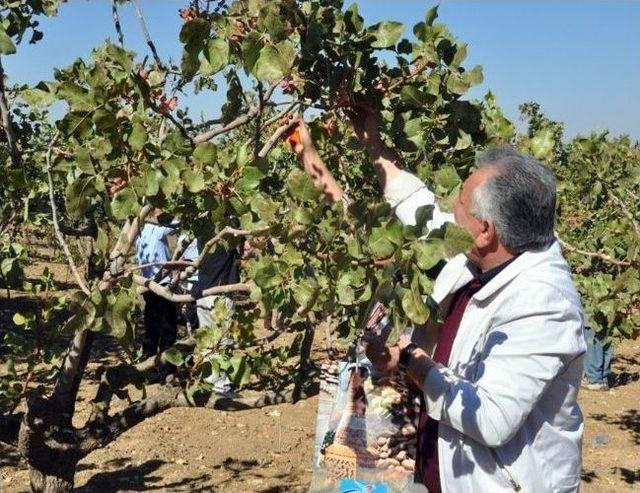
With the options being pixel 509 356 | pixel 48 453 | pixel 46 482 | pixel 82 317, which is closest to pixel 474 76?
pixel 509 356

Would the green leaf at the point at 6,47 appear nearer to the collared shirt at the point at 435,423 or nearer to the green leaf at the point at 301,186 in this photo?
the green leaf at the point at 301,186

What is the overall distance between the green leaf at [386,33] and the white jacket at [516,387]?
0.63m

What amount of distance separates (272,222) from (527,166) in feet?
1.98

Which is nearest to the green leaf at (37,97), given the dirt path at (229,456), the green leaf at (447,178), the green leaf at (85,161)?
the green leaf at (85,161)

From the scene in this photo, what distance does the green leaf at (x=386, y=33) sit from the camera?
2031mm

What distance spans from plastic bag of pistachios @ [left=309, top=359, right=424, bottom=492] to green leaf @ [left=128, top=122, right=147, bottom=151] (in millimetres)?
756

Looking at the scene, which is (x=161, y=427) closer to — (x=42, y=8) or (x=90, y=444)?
(x=90, y=444)

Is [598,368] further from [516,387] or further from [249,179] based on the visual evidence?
[249,179]

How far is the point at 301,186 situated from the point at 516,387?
0.63 metres

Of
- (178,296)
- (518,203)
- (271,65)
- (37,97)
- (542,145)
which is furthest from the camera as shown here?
(178,296)

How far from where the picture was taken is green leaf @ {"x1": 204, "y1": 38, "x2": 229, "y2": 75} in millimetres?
1706

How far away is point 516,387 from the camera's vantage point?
1.73 m

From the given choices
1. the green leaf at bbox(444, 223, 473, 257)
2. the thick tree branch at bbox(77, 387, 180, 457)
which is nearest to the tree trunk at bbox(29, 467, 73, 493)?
the thick tree branch at bbox(77, 387, 180, 457)

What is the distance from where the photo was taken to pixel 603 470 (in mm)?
5551
